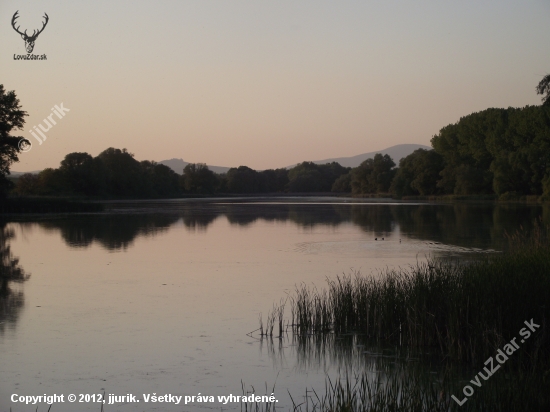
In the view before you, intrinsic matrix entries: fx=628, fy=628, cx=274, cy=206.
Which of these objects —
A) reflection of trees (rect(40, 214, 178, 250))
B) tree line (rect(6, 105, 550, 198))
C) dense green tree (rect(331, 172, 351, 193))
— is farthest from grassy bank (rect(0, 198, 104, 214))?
dense green tree (rect(331, 172, 351, 193))

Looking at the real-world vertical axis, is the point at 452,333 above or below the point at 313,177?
below

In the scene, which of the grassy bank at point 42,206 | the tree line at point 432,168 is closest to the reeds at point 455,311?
the tree line at point 432,168

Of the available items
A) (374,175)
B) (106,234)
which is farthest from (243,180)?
(106,234)

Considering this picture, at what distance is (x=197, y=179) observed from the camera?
142 meters

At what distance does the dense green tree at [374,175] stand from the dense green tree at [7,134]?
79.4 metres

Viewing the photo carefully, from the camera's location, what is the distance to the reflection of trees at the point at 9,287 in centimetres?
1059

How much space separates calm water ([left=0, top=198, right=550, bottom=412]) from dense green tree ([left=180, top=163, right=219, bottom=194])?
4566 inches

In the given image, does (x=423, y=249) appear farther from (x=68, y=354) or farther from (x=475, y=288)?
(x=68, y=354)

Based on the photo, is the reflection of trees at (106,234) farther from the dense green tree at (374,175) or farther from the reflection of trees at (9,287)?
the dense green tree at (374,175)

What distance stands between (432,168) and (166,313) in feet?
277

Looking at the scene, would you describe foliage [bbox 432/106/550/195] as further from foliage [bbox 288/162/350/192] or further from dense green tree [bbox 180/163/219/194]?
foliage [bbox 288/162/350/192]

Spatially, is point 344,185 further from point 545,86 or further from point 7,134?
point 545,86

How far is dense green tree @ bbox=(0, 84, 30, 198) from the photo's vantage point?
45.9m

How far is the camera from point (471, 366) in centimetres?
745
